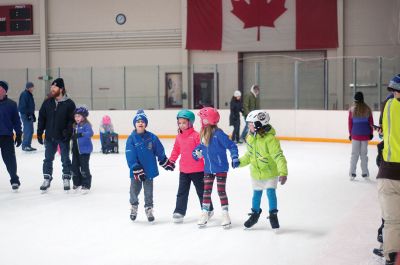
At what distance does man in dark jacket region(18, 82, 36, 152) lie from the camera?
13.7 m

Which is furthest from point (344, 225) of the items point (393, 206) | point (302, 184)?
point (302, 184)

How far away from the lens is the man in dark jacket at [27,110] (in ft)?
44.9

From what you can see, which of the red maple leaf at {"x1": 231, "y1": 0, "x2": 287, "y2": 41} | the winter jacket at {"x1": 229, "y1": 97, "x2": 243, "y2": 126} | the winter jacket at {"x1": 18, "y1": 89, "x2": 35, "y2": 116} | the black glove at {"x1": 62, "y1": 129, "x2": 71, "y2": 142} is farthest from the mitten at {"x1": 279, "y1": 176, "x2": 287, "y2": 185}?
the red maple leaf at {"x1": 231, "y1": 0, "x2": 287, "y2": 41}

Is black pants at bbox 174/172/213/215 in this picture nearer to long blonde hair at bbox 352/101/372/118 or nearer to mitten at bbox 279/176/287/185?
mitten at bbox 279/176/287/185

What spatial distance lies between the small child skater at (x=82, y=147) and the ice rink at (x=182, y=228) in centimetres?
19

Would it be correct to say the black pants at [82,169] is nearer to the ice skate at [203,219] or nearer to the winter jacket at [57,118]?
the winter jacket at [57,118]

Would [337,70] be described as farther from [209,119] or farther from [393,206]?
[393,206]

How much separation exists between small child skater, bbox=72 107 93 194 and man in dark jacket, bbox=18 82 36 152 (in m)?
5.54

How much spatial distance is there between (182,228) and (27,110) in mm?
8536

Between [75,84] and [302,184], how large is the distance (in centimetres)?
1204

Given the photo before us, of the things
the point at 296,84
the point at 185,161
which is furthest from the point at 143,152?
the point at 296,84

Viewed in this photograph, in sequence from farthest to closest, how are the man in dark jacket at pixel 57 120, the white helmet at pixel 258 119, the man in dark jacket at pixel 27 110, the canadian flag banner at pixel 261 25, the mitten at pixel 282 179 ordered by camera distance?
the canadian flag banner at pixel 261 25, the man in dark jacket at pixel 27 110, the man in dark jacket at pixel 57 120, the white helmet at pixel 258 119, the mitten at pixel 282 179

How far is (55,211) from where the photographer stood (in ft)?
23.1

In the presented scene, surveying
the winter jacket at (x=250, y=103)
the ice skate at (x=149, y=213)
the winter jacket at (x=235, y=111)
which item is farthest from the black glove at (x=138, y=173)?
the winter jacket at (x=235, y=111)
